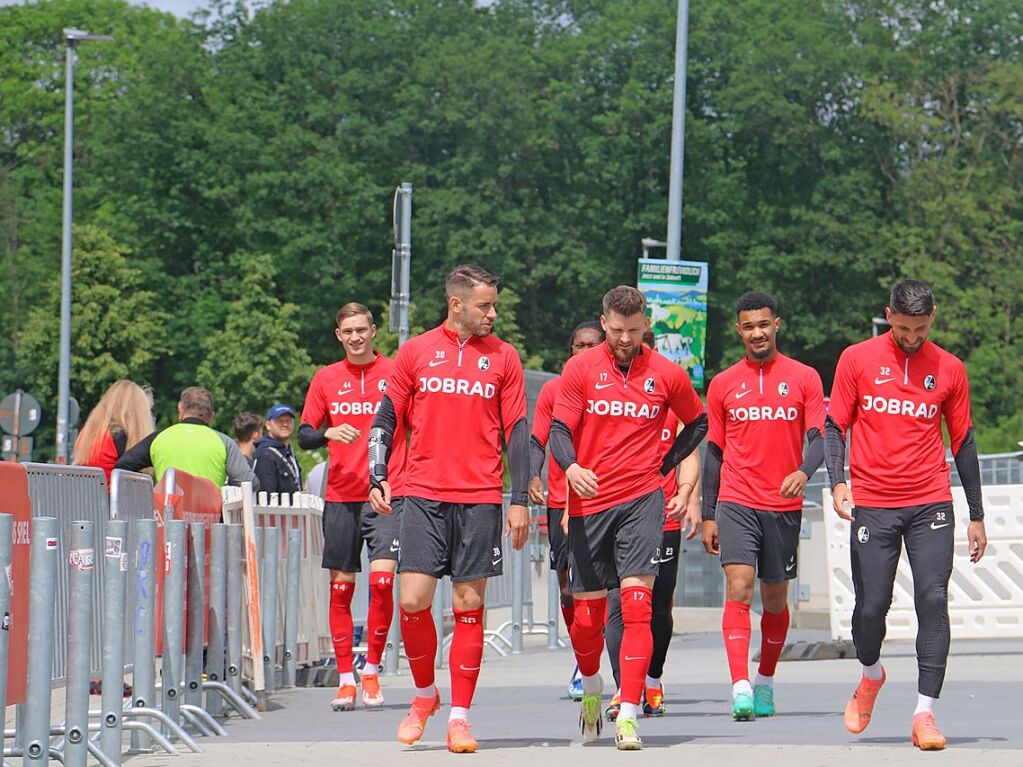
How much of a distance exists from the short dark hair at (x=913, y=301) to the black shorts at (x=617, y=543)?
132cm

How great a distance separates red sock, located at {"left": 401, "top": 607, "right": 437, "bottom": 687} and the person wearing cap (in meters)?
6.97

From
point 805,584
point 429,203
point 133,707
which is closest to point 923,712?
point 133,707

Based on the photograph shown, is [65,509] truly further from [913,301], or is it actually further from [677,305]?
[677,305]

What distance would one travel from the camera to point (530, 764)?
8.02 metres

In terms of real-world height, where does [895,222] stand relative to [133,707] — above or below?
above

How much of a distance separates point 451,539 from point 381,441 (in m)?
0.55

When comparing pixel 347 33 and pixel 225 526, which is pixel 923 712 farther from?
pixel 347 33

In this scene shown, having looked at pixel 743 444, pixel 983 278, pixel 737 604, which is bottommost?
pixel 737 604

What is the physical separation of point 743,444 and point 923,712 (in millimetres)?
2164

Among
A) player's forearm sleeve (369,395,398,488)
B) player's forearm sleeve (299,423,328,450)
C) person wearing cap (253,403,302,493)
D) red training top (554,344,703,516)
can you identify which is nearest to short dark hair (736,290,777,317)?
red training top (554,344,703,516)

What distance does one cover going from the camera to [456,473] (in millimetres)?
8875

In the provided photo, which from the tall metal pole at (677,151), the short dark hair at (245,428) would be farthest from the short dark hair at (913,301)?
the tall metal pole at (677,151)

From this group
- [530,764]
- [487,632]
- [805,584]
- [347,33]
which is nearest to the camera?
[530,764]

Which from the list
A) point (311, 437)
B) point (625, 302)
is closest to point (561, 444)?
point (625, 302)
